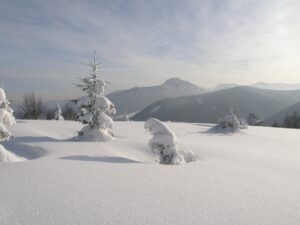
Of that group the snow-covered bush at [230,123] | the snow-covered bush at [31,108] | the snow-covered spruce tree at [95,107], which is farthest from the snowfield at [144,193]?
the snow-covered bush at [31,108]

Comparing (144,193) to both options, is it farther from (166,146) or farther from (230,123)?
(230,123)

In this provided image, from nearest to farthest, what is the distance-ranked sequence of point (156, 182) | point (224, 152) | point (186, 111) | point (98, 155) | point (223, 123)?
point (156, 182)
point (98, 155)
point (224, 152)
point (223, 123)
point (186, 111)

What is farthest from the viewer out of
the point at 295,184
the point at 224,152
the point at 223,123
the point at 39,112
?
the point at 39,112

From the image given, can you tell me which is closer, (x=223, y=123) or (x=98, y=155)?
(x=98, y=155)

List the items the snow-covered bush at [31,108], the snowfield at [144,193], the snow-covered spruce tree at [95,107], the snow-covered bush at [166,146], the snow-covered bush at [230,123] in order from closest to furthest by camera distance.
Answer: the snowfield at [144,193], the snow-covered bush at [166,146], the snow-covered spruce tree at [95,107], the snow-covered bush at [230,123], the snow-covered bush at [31,108]

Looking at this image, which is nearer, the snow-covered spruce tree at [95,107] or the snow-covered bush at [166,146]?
the snow-covered bush at [166,146]

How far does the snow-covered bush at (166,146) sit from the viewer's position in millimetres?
9273

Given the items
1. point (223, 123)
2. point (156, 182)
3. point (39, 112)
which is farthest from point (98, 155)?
point (39, 112)

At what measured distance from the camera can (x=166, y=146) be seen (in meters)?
9.59

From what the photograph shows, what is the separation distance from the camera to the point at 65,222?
12.8ft

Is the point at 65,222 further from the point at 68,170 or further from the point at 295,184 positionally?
the point at 295,184

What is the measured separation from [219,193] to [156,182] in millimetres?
1373

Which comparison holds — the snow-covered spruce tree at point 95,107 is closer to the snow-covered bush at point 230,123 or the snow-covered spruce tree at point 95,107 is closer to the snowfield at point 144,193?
the snowfield at point 144,193

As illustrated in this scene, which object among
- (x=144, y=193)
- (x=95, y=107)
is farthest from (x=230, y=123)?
(x=144, y=193)
